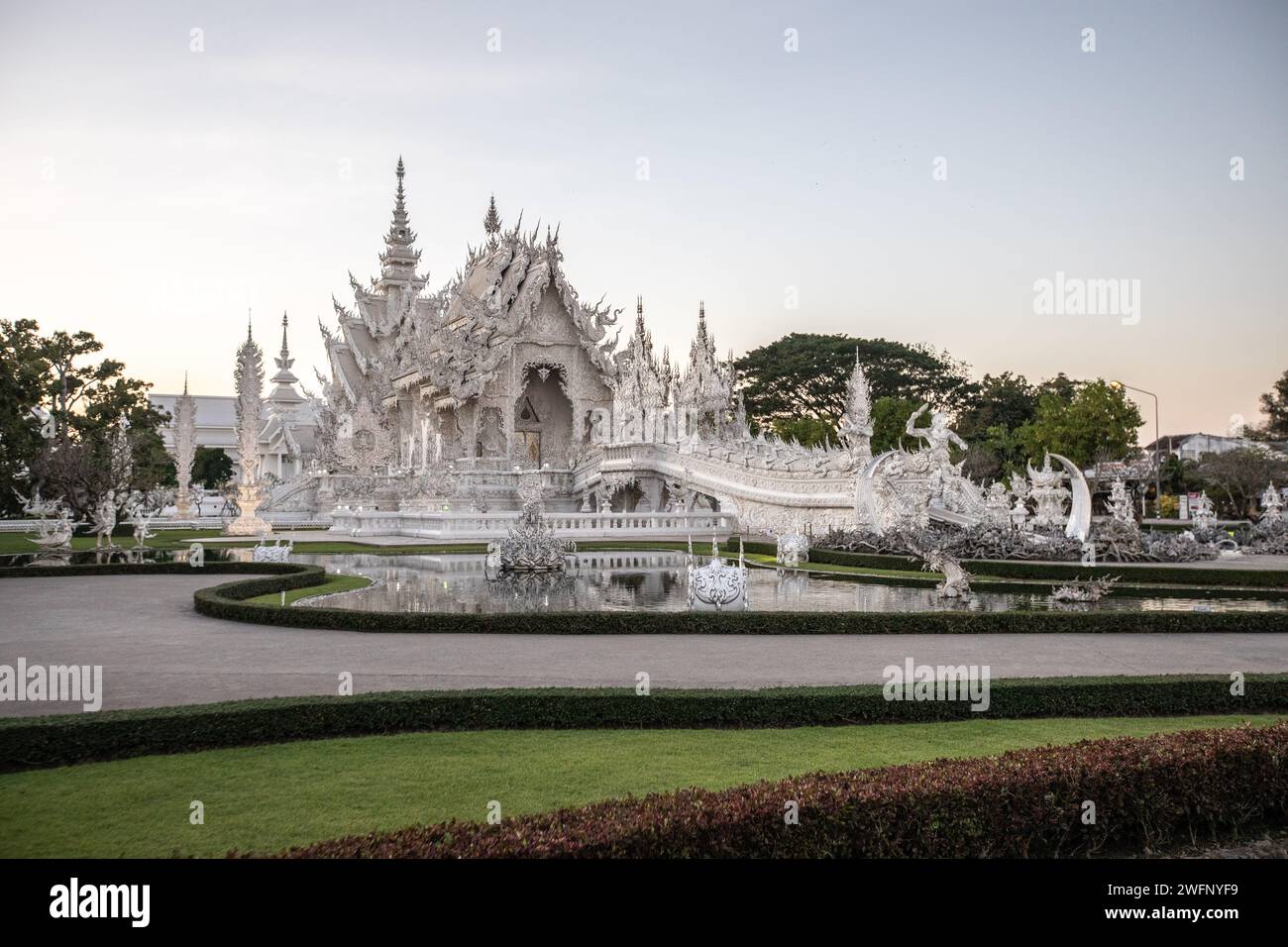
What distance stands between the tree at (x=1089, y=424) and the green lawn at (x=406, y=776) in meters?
44.4

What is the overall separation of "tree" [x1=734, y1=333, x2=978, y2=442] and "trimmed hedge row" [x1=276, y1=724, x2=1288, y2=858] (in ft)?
182

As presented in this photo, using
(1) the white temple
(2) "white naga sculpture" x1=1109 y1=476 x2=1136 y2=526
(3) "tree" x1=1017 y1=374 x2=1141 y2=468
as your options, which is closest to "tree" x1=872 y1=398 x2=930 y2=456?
(3) "tree" x1=1017 y1=374 x2=1141 y2=468

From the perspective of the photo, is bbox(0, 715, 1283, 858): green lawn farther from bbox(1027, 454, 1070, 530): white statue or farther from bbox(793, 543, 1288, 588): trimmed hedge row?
bbox(1027, 454, 1070, 530): white statue

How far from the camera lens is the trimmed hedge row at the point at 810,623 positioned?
39.9ft

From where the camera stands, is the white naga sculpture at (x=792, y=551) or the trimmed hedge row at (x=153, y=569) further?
the white naga sculpture at (x=792, y=551)

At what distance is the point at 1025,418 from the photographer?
5766cm

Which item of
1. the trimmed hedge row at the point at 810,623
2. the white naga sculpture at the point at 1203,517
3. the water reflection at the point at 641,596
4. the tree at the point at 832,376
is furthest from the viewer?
the tree at the point at 832,376

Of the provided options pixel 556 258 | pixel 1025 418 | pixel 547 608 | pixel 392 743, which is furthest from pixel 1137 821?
pixel 1025 418

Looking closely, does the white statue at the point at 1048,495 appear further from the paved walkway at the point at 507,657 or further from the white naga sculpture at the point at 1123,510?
the paved walkway at the point at 507,657

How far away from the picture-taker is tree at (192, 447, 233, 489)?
87.0 meters

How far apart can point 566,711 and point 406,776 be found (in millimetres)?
1634

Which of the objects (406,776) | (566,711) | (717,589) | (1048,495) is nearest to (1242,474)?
(1048,495)

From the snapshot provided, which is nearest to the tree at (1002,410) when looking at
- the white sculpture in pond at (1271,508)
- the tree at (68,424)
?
the white sculpture in pond at (1271,508)
